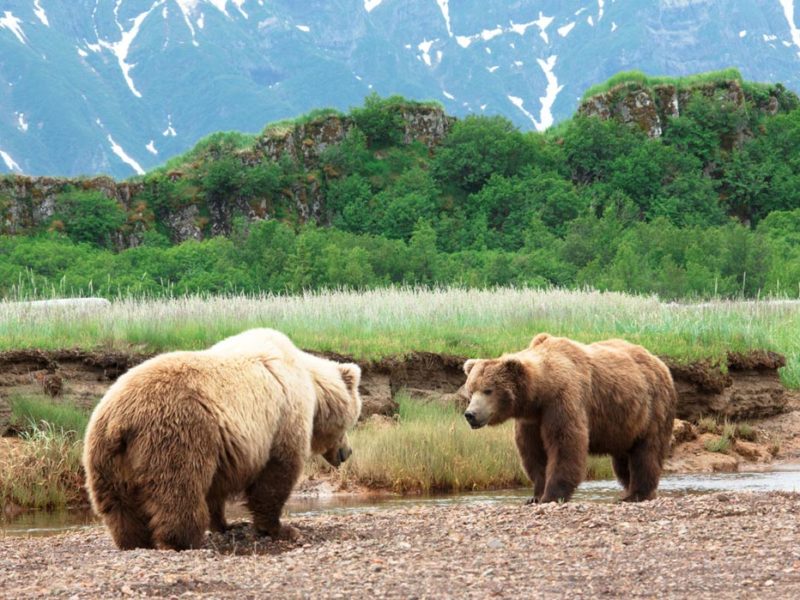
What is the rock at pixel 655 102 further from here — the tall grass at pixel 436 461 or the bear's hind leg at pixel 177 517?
the bear's hind leg at pixel 177 517

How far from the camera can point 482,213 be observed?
46.4m

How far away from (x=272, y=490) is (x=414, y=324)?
11141 millimetres

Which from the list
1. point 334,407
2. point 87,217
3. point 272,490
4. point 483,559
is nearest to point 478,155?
point 87,217

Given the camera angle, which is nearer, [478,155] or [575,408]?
[575,408]

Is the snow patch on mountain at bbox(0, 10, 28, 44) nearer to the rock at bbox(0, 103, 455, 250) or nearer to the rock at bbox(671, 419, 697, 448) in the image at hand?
the rock at bbox(0, 103, 455, 250)

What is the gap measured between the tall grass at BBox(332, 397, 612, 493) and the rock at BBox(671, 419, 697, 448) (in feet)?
5.42

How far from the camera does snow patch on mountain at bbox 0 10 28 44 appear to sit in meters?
192

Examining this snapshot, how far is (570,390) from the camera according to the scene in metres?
10.8

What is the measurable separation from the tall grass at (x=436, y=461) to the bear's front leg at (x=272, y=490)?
17.6ft

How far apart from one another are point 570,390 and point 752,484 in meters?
3.77

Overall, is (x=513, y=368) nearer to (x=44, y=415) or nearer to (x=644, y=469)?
(x=644, y=469)

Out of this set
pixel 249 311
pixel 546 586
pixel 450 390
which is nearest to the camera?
pixel 546 586

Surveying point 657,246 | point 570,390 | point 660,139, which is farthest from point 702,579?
point 660,139

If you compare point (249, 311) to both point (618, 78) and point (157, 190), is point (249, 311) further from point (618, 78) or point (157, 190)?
point (618, 78)
